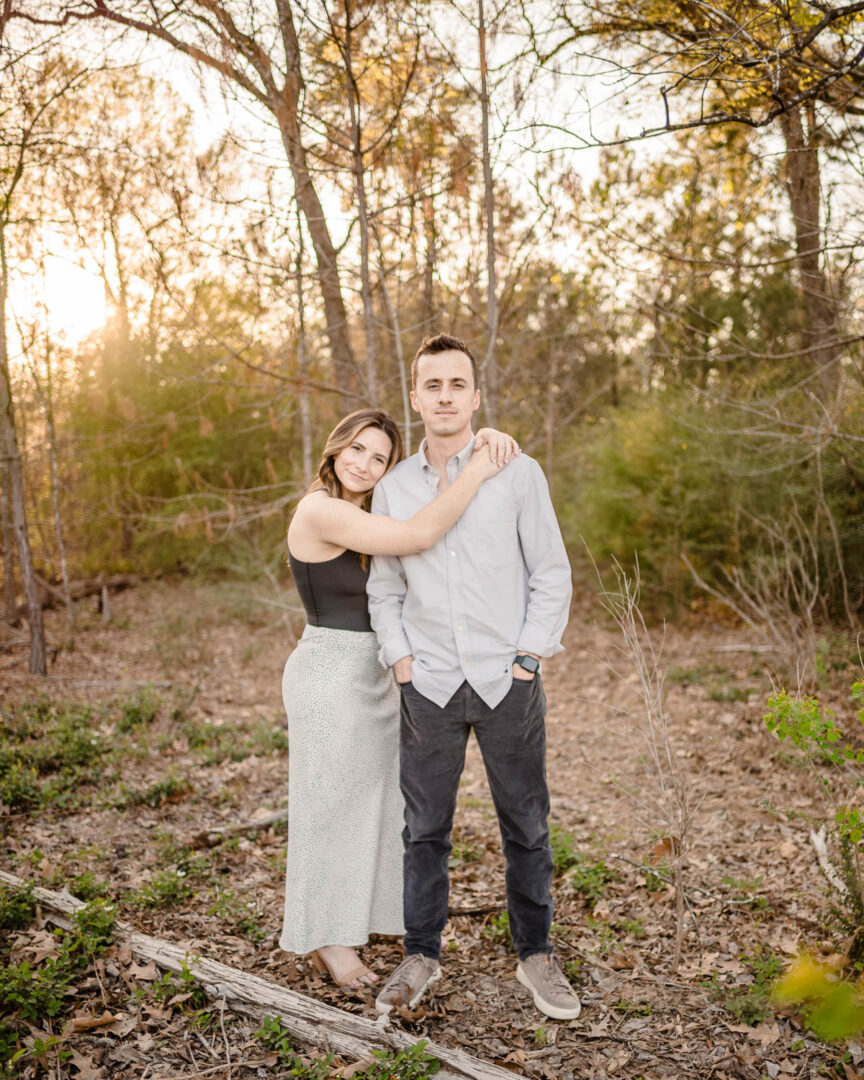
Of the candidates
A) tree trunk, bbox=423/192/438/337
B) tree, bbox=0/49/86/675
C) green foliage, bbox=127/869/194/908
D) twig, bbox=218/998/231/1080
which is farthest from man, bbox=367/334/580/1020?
tree, bbox=0/49/86/675

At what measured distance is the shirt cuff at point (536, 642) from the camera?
2.87m

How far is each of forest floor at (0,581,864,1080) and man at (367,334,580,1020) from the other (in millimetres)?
326

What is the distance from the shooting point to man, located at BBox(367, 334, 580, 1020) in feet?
9.50

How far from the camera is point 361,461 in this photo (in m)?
3.29

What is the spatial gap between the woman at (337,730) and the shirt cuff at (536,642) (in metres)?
0.68

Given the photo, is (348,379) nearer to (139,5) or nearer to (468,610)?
(139,5)

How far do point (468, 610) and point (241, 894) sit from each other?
84.9 inches

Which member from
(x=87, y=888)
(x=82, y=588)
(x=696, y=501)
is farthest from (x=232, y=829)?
(x=82, y=588)

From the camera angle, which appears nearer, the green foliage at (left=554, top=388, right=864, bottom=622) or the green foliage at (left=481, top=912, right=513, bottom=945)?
the green foliage at (left=481, top=912, right=513, bottom=945)

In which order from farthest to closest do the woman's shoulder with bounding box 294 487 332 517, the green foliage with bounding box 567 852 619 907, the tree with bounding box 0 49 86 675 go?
1. the tree with bounding box 0 49 86 675
2. the green foliage with bounding box 567 852 619 907
3. the woman's shoulder with bounding box 294 487 332 517

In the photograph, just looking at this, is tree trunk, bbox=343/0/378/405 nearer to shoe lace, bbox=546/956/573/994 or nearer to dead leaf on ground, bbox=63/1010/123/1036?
shoe lace, bbox=546/956/573/994

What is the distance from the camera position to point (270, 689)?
865cm

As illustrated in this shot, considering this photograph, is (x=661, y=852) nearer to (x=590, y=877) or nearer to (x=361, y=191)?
(x=590, y=877)

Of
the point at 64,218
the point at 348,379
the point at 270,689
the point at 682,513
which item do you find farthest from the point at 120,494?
the point at 682,513
